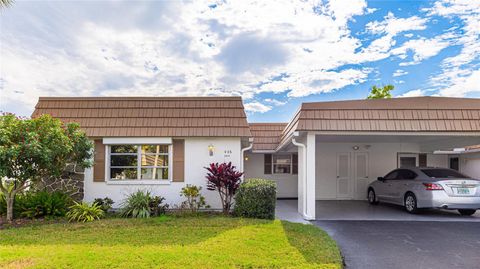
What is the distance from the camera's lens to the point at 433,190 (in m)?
9.13

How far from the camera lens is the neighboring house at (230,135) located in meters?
8.74

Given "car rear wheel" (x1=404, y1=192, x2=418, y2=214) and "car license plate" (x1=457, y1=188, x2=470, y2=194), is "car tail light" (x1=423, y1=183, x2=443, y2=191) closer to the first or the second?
"car license plate" (x1=457, y1=188, x2=470, y2=194)

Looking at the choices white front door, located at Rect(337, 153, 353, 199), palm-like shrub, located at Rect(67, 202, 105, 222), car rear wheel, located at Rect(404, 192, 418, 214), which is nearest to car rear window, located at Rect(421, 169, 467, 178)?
car rear wheel, located at Rect(404, 192, 418, 214)

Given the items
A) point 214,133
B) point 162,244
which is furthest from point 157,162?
point 162,244

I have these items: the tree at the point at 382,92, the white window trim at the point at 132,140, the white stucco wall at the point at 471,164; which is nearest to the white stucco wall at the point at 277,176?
the white window trim at the point at 132,140

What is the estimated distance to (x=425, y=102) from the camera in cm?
902

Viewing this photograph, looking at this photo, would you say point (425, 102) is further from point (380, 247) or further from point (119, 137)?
point (119, 137)

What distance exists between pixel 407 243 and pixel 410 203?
4.22 meters

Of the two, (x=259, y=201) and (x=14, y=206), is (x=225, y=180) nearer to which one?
(x=259, y=201)

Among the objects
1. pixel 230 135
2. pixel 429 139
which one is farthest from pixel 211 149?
pixel 429 139

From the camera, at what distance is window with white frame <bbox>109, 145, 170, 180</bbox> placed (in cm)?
1031

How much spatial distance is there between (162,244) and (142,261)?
A: 3.34 ft

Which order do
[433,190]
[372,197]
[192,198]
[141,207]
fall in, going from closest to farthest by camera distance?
1. [141,207]
2. [433,190]
3. [192,198]
4. [372,197]

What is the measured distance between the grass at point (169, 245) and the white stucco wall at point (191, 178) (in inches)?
79.8
